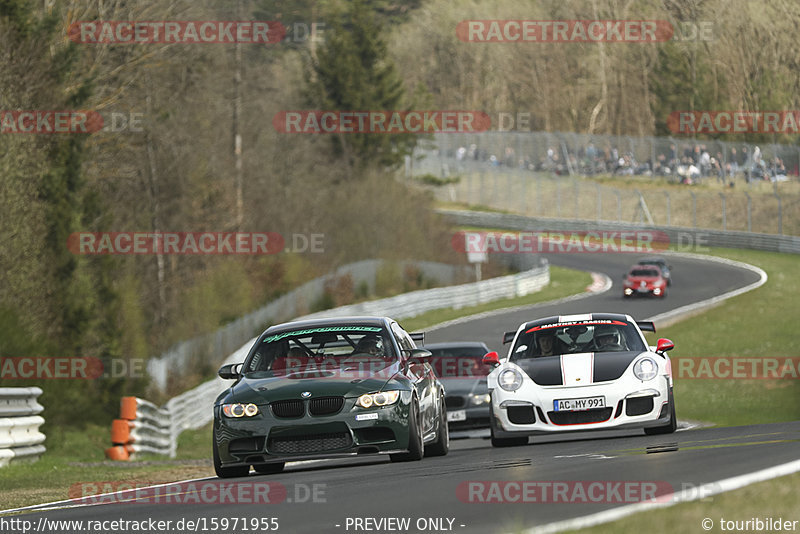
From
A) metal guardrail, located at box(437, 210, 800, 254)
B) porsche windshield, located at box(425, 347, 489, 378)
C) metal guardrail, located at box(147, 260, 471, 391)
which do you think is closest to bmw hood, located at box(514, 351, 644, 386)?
porsche windshield, located at box(425, 347, 489, 378)

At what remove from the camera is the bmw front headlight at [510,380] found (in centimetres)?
1470

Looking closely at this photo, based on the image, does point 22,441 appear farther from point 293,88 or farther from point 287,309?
point 293,88

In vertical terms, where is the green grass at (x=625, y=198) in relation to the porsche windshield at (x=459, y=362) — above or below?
above

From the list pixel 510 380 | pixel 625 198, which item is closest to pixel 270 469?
pixel 510 380

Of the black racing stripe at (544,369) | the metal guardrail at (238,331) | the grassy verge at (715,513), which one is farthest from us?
the metal guardrail at (238,331)

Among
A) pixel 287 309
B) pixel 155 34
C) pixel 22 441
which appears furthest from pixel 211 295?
pixel 22 441

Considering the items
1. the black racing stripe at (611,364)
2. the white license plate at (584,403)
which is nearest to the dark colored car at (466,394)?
the black racing stripe at (611,364)

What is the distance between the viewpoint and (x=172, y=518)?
8.97m

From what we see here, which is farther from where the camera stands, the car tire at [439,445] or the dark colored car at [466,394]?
the dark colored car at [466,394]

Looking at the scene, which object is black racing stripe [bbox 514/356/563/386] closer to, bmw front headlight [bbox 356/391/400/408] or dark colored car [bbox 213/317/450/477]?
dark colored car [bbox 213/317/450/477]

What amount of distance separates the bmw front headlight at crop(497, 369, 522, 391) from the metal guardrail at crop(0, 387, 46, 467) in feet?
19.0

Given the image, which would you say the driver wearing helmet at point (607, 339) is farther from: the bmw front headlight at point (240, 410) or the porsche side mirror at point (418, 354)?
the bmw front headlight at point (240, 410)

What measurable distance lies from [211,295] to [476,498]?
3813 centimetres

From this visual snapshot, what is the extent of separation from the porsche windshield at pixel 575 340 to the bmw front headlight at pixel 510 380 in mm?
657
